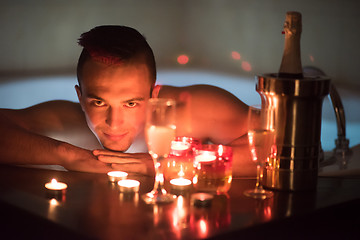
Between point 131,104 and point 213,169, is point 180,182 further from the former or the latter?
point 131,104

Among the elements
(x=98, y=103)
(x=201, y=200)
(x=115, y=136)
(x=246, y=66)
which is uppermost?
(x=246, y=66)

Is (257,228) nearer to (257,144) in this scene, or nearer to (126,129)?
(257,144)

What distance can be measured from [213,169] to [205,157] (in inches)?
1.6

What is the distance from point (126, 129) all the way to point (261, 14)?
753mm

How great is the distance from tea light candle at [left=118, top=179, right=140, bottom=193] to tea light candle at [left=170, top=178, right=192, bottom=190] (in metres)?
0.10

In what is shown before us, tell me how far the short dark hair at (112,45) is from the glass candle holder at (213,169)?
1.58 ft

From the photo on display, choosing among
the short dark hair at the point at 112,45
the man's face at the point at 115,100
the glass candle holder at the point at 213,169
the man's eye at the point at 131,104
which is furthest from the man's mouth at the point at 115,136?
the glass candle holder at the point at 213,169

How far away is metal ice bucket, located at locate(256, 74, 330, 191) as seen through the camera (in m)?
1.58

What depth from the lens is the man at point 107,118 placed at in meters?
1.80

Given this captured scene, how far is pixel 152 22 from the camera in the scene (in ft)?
6.33

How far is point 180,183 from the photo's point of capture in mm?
1556

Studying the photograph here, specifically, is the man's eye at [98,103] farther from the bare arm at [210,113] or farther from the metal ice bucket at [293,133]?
the metal ice bucket at [293,133]

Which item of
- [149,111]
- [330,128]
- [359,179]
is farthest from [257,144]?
[330,128]

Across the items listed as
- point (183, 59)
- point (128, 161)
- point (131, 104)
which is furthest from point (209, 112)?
point (128, 161)
